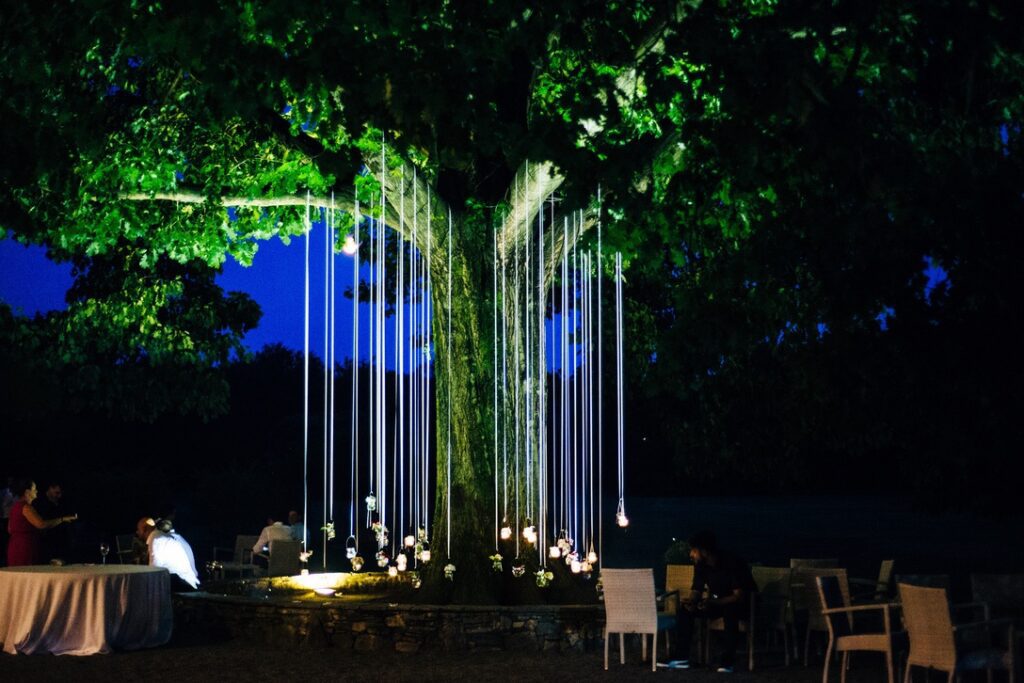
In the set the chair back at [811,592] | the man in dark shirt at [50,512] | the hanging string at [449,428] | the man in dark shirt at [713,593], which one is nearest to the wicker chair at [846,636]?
the chair back at [811,592]

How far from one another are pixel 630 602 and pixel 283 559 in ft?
18.0

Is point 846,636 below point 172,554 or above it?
below

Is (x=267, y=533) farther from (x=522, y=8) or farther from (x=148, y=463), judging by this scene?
(x=148, y=463)

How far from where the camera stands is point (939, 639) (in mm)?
7883

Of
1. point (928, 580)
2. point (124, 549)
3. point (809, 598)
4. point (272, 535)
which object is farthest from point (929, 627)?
point (124, 549)

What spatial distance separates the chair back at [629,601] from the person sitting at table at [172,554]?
5.23 m

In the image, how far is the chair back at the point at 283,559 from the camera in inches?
568

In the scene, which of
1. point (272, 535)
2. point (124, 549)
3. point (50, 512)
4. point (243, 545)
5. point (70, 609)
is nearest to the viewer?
point (70, 609)

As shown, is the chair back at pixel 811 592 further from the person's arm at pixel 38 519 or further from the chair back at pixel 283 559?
the person's arm at pixel 38 519

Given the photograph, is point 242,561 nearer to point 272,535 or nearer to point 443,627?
point 272,535

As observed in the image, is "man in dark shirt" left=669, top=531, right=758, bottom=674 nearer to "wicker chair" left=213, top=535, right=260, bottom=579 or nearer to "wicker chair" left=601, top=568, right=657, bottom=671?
"wicker chair" left=601, top=568, right=657, bottom=671

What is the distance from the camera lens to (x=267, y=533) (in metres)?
16.6

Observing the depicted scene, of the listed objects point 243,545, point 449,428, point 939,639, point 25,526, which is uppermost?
point 449,428

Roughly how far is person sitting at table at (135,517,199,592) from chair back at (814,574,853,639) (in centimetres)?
662
